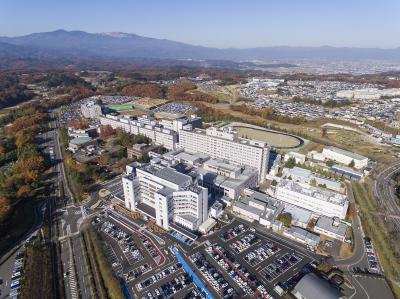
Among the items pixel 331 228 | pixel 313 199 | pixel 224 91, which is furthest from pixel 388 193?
pixel 224 91

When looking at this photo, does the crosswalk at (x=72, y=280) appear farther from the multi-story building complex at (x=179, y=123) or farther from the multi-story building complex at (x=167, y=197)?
the multi-story building complex at (x=179, y=123)

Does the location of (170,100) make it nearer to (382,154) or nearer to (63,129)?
(63,129)

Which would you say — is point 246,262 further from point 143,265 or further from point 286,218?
point 143,265

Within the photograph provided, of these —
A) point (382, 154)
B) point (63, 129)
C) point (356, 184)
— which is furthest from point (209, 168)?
point (63, 129)

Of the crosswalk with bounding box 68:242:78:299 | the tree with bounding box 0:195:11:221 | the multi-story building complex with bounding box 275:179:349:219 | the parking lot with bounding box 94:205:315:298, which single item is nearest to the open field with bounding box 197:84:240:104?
the multi-story building complex with bounding box 275:179:349:219

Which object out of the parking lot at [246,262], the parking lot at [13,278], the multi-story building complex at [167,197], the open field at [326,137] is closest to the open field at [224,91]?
the open field at [326,137]

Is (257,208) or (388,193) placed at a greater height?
(257,208)

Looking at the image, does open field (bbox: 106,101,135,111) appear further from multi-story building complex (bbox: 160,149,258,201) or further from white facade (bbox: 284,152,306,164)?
white facade (bbox: 284,152,306,164)
